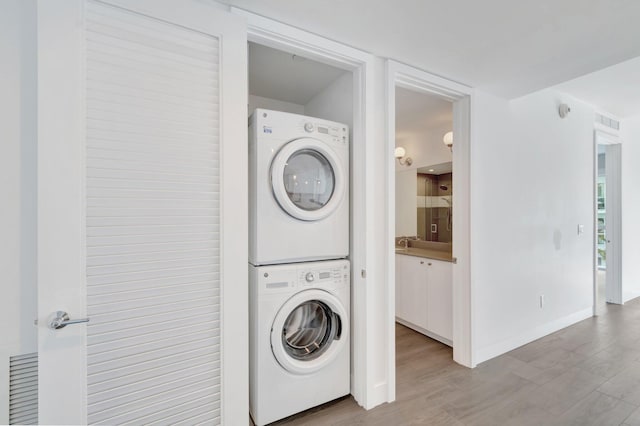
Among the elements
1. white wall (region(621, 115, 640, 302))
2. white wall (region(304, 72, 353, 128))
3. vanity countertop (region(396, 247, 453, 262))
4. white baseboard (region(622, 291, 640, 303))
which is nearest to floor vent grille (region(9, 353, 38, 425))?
white wall (region(304, 72, 353, 128))

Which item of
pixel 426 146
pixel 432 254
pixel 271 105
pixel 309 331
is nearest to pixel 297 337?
pixel 309 331

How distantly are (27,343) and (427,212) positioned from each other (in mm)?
3842

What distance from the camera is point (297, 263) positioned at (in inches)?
68.1

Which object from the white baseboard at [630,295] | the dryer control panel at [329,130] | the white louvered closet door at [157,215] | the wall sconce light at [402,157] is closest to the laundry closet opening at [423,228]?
the wall sconce light at [402,157]

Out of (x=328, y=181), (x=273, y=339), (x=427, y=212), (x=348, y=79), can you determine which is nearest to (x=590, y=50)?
(x=348, y=79)

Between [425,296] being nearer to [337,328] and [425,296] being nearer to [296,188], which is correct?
[337,328]

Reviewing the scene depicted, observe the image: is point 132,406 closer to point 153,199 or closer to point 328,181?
point 153,199

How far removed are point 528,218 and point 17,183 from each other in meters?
3.71

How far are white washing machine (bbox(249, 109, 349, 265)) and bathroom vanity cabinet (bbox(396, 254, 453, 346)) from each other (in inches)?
53.7

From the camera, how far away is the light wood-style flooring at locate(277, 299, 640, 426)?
1702mm

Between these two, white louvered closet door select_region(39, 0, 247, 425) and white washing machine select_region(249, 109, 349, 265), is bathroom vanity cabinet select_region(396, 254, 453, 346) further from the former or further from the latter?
white louvered closet door select_region(39, 0, 247, 425)

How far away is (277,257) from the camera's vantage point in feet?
5.39

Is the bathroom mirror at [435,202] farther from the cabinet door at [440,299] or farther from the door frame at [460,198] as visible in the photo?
the door frame at [460,198]

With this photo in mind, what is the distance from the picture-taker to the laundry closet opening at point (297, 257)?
159cm
